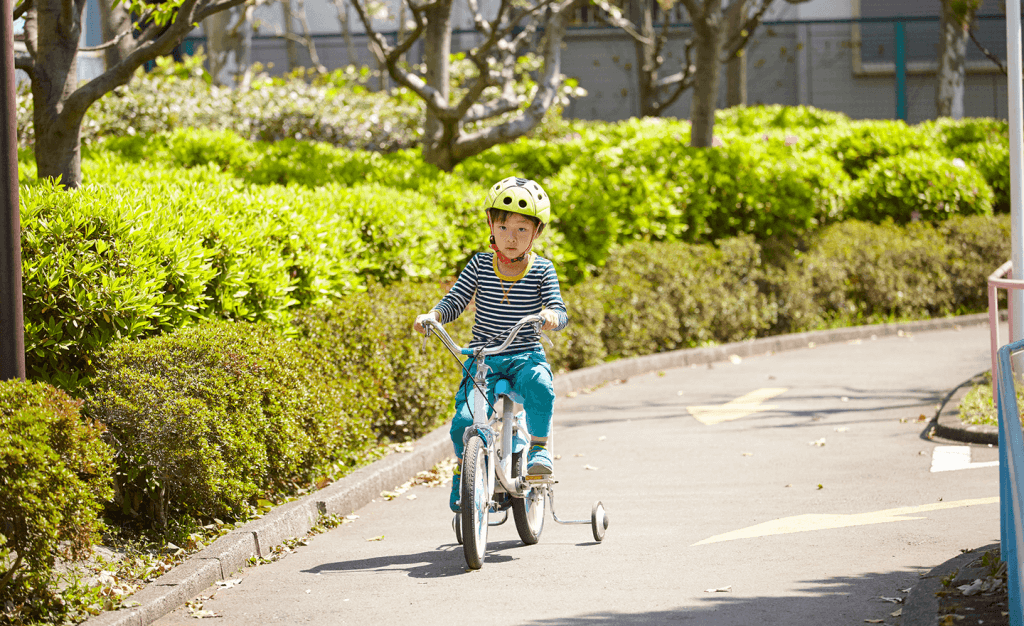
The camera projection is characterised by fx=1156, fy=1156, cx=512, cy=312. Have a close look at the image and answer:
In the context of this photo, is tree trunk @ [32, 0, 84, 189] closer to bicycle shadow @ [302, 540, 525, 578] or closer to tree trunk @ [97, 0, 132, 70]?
tree trunk @ [97, 0, 132, 70]

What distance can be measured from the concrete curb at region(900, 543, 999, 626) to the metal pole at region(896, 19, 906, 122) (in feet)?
82.2

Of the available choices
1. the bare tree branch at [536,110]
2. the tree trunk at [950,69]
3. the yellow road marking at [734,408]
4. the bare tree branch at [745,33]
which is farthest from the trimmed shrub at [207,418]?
the tree trunk at [950,69]

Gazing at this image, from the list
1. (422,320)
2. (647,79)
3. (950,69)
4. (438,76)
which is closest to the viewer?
(422,320)

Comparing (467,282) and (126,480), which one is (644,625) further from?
(126,480)

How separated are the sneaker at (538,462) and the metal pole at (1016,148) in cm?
440

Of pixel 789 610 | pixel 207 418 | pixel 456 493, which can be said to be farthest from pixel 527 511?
pixel 207 418

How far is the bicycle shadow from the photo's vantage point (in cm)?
545

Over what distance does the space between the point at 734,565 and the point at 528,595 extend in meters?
1.04

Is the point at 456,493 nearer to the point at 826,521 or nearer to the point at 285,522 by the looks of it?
the point at 285,522

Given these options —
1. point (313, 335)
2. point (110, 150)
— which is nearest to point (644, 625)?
point (313, 335)

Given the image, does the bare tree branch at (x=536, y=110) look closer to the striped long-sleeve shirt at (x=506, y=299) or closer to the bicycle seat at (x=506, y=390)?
the striped long-sleeve shirt at (x=506, y=299)

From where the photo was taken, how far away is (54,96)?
7.59 m

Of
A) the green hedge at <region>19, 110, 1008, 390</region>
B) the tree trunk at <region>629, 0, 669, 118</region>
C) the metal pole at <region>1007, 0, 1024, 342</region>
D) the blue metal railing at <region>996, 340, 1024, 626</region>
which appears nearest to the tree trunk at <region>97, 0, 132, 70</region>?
the green hedge at <region>19, 110, 1008, 390</region>

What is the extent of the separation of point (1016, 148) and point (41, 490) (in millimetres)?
6935
